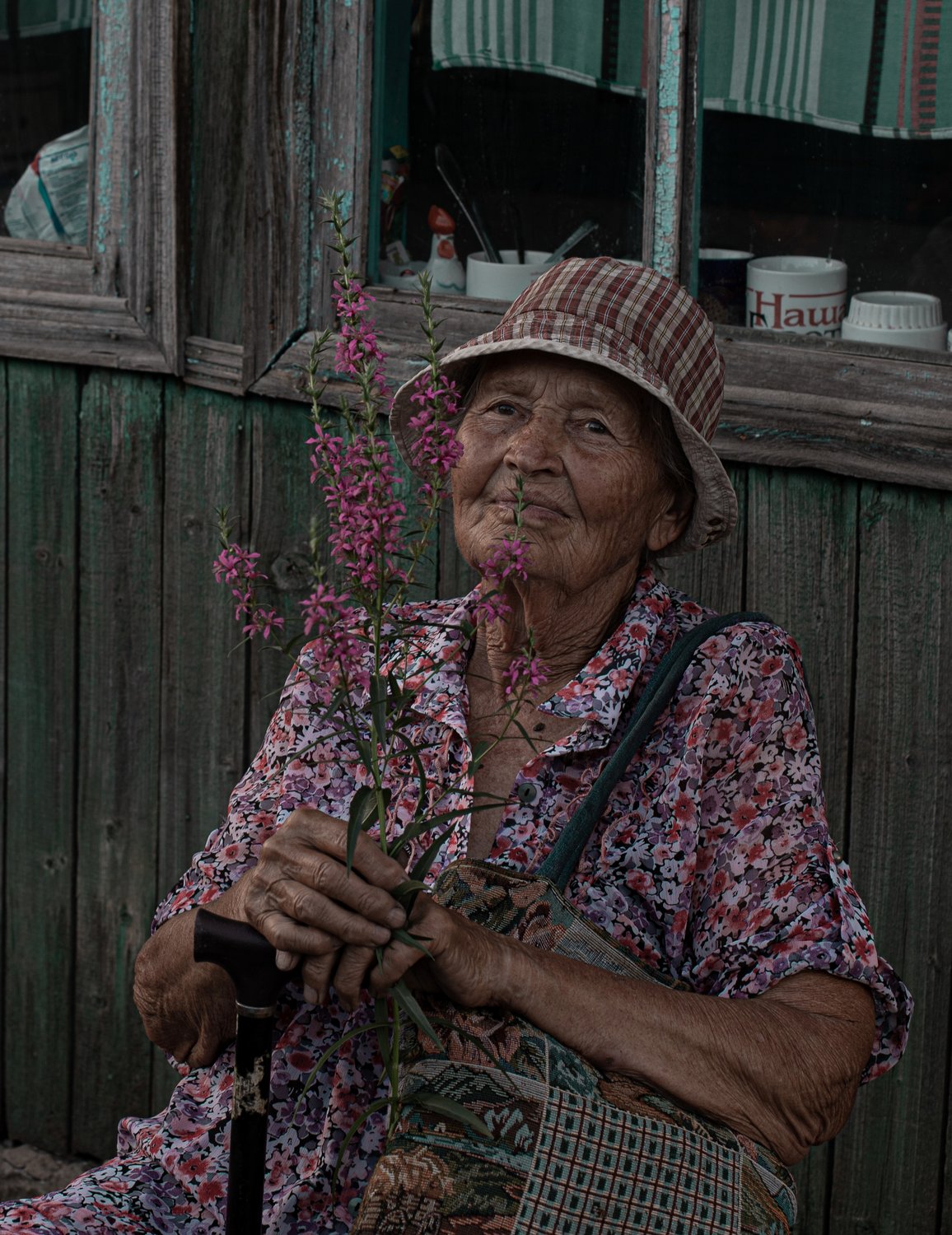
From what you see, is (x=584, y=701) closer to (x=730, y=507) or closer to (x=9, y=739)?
(x=730, y=507)

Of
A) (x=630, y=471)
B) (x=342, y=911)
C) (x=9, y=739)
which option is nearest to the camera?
(x=342, y=911)

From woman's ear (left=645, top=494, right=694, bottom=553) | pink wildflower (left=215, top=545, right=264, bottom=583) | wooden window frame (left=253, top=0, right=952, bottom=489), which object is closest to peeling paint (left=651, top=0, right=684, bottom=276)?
wooden window frame (left=253, top=0, right=952, bottom=489)

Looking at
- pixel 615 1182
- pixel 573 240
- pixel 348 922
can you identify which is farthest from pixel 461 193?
pixel 615 1182

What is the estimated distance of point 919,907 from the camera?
2633 millimetres

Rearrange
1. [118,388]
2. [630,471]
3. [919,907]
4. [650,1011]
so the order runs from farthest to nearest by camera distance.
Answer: [118,388] → [919,907] → [630,471] → [650,1011]

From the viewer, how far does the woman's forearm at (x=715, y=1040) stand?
1.83m

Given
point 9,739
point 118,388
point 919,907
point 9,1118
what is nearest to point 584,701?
point 919,907

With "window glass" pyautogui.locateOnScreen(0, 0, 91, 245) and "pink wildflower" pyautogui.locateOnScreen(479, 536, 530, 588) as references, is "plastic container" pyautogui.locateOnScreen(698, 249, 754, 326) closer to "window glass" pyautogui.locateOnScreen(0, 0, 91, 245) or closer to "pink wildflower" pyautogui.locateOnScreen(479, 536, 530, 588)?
→ "pink wildflower" pyautogui.locateOnScreen(479, 536, 530, 588)

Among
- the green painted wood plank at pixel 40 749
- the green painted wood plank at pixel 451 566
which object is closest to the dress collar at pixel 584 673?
the green painted wood plank at pixel 451 566

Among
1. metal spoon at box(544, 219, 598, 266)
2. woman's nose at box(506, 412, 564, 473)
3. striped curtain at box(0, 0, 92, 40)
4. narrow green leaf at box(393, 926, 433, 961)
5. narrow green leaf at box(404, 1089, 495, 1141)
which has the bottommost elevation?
narrow green leaf at box(404, 1089, 495, 1141)

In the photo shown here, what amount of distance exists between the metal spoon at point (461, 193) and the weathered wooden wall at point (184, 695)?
0.49 m

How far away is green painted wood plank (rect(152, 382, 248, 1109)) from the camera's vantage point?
3.19m

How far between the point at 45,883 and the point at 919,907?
1986mm

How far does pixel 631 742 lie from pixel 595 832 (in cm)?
14
